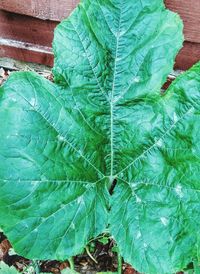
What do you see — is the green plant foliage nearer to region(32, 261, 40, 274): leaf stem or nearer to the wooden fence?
region(32, 261, 40, 274): leaf stem

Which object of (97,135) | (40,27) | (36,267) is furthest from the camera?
(40,27)

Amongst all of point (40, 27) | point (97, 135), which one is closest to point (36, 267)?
point (97, 135)

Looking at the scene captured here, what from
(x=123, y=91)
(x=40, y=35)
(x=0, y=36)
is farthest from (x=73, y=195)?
(x=0, y=36)

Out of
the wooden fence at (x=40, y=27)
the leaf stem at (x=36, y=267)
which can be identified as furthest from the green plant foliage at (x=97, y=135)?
the wooden fence at (x=40, y=27)

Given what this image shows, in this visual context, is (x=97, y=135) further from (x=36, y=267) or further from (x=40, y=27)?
Answer: (x=40, y=27)

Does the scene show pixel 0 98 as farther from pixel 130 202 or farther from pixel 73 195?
pixel 130 202

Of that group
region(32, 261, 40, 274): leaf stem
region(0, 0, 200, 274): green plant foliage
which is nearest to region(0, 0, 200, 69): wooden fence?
region(0, 0, 200, 274): green plant foliage
